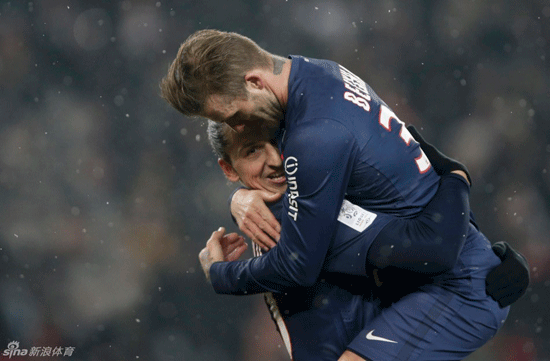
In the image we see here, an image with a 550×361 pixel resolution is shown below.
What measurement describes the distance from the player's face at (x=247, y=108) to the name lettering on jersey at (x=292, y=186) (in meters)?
0.22

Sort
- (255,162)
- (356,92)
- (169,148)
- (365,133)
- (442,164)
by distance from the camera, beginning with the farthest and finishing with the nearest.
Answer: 1. (169,148)
2. (255,162)
3. (442,164)
4. (356,92)
5. (365,133)

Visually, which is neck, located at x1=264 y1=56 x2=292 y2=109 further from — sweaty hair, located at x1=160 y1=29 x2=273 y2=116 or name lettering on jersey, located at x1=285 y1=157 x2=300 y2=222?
name lettering on jersey, located at x1=285 y1=157 x2=300 y2=222

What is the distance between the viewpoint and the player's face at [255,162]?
229 cm

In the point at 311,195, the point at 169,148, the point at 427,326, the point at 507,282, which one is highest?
the point at 311,195

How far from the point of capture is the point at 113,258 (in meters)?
4.90

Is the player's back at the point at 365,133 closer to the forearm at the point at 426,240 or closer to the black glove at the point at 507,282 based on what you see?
the forearm at the point at 426,240

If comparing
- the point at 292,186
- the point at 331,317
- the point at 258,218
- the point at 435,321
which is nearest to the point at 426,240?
the point at 435,321

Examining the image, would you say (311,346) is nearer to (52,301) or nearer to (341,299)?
(341,299)

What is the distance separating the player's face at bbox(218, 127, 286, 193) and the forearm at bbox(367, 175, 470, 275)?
56 centimetres

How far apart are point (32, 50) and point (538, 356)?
4669 millimetres

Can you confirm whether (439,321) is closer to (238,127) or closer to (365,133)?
(365,133)

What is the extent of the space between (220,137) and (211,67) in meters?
0.49

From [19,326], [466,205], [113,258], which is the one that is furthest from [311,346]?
[19,326]

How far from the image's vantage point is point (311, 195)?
6.10ft
